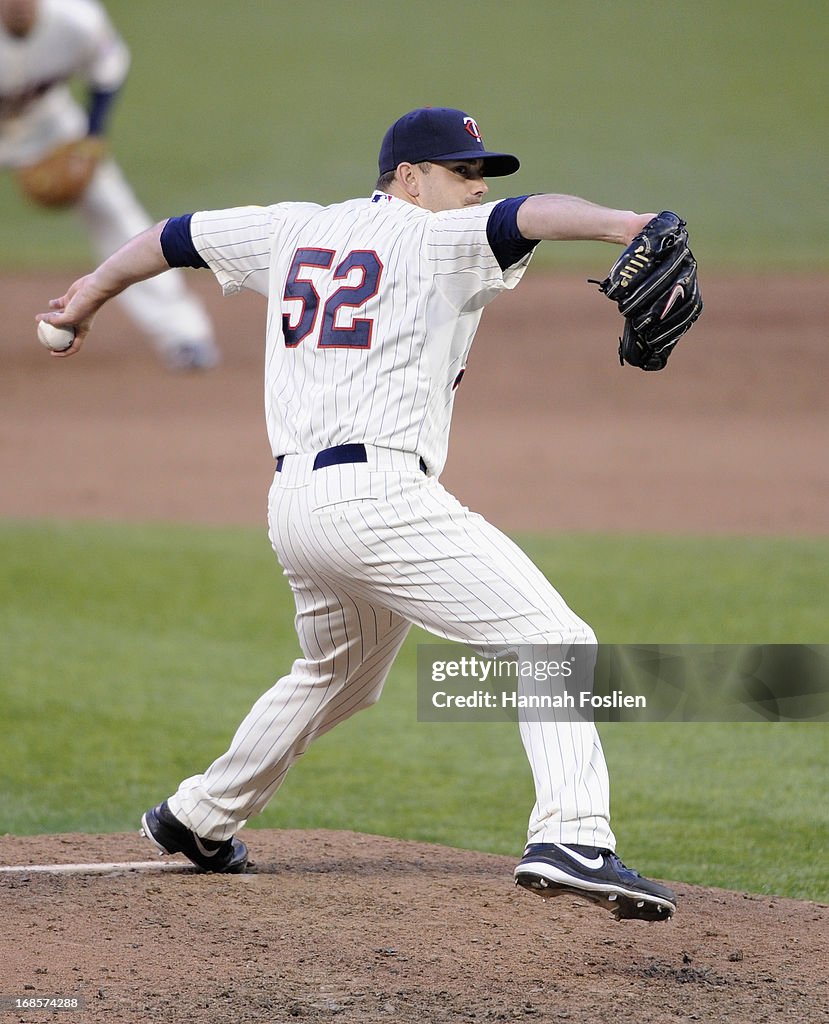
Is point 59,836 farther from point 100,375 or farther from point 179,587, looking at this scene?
point 100,375

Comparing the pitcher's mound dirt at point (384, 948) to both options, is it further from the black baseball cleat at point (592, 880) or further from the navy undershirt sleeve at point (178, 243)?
the navy undershirt sleeve at point (178, 243)

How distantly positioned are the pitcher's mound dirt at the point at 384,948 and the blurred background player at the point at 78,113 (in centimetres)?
782

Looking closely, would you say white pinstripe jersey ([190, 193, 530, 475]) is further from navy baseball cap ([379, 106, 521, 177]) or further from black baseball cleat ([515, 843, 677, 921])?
black baseball cleat ([515, 843, 677, 921])

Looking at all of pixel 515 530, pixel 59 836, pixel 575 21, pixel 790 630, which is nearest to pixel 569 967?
pixel 59 836

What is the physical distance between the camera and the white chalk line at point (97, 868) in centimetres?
379

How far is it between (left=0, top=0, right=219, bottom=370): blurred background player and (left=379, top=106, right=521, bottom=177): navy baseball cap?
7979mm

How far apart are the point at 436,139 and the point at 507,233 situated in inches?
18.5

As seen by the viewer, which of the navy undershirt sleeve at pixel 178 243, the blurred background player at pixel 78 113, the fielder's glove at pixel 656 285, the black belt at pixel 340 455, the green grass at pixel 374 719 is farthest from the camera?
the blurred background player at pixel 78 113

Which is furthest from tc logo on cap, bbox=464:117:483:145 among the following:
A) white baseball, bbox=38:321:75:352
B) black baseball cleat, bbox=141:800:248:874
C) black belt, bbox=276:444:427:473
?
black baseball cleat, bbox=141:800:248:874

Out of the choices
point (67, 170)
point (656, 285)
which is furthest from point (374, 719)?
point (67, 170)

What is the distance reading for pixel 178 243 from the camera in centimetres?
350

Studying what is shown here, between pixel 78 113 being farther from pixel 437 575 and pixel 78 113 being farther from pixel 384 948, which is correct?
pixel 384 948

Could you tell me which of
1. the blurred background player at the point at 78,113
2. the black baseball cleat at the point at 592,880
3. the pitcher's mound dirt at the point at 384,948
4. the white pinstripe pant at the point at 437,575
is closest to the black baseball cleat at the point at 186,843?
the pitcher's mound dirt at the point at 384,948

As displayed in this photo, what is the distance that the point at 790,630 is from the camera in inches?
262
